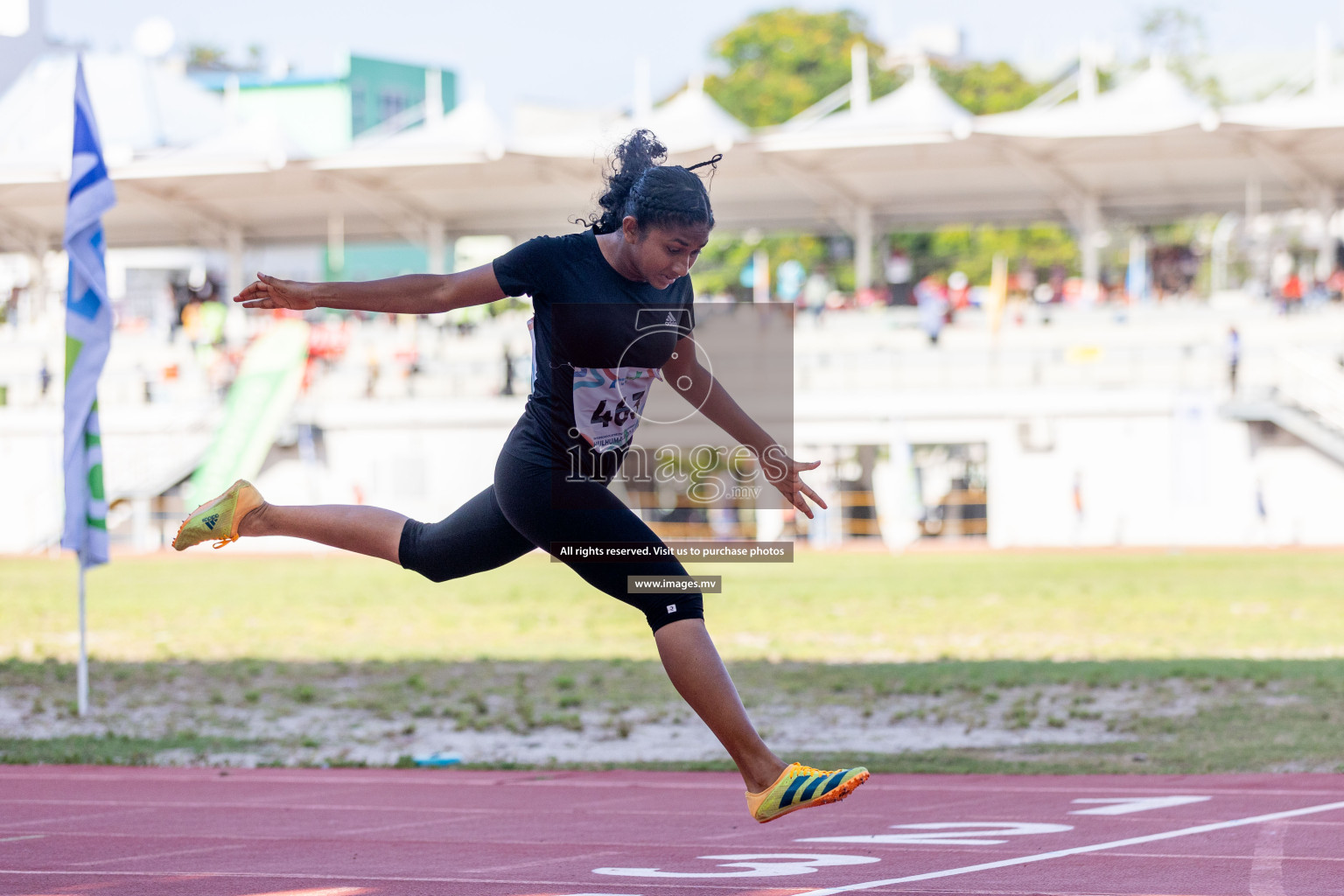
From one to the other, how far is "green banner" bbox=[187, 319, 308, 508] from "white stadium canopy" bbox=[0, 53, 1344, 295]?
12.8m

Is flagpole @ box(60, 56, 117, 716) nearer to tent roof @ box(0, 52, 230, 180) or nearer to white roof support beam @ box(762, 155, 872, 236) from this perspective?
white roof support beam @ box(762, 155, 872, 236)

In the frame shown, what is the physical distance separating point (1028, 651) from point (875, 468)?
59.8 feet

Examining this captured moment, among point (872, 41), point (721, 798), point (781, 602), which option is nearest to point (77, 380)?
point (721, 798)

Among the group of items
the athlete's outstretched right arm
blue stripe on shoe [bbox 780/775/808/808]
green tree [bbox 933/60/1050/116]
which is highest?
green tree [bbox 933/60/1050/116]

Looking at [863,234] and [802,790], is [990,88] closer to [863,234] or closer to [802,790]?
[863,234]

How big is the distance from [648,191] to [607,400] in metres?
0.62

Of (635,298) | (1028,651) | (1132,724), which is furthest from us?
(1028,651)

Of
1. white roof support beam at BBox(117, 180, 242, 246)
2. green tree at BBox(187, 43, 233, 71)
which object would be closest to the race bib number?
white roof support beam at BBox(117, 180, 242, 246)

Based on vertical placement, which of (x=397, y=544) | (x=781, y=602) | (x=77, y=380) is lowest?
(x=781, y=602)

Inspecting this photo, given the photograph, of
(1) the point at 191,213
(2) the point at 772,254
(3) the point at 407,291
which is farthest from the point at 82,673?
(2) the point at 772,254

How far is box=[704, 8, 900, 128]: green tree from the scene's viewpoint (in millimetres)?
64750

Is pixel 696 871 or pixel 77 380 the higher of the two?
pixel 77 380

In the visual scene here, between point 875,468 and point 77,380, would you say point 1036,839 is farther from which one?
point 875,468

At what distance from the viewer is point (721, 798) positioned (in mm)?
7234
